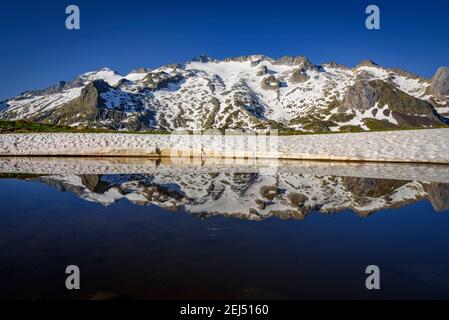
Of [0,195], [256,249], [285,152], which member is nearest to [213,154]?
[285,152]

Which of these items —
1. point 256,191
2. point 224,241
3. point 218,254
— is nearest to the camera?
point 218,254

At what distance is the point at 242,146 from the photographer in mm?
35750

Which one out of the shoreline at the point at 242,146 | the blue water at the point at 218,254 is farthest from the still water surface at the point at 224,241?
the shoreline at the point at 242,146

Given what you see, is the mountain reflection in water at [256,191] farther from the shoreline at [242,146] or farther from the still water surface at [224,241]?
the shoreline at [242,146]

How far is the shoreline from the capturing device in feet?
104

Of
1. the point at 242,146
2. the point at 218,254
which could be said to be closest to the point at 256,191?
the point at 218,254

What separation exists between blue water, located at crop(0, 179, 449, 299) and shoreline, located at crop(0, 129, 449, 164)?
21.5 m

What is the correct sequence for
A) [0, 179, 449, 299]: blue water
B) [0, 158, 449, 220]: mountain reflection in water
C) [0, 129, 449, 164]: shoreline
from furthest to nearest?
[0, 129, 449, 164]: shoreline
[0, 158, 449, 220]: mountain reflection in water
[0, 179, 449, 299]: blue water

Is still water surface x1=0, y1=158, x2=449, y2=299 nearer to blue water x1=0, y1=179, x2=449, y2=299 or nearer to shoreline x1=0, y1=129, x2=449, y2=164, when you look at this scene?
blue water x1=0, y1=179, x2=449, y2=299

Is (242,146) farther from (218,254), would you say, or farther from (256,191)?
(218,254)

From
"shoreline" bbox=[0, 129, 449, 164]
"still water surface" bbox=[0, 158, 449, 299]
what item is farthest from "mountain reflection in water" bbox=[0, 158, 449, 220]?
"shoreline" bbox=[0, 129, 449, 164]

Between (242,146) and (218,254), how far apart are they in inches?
1123

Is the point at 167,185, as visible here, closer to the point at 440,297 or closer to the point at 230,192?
the point at 230,192

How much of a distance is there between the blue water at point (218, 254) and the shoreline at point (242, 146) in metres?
21.5
